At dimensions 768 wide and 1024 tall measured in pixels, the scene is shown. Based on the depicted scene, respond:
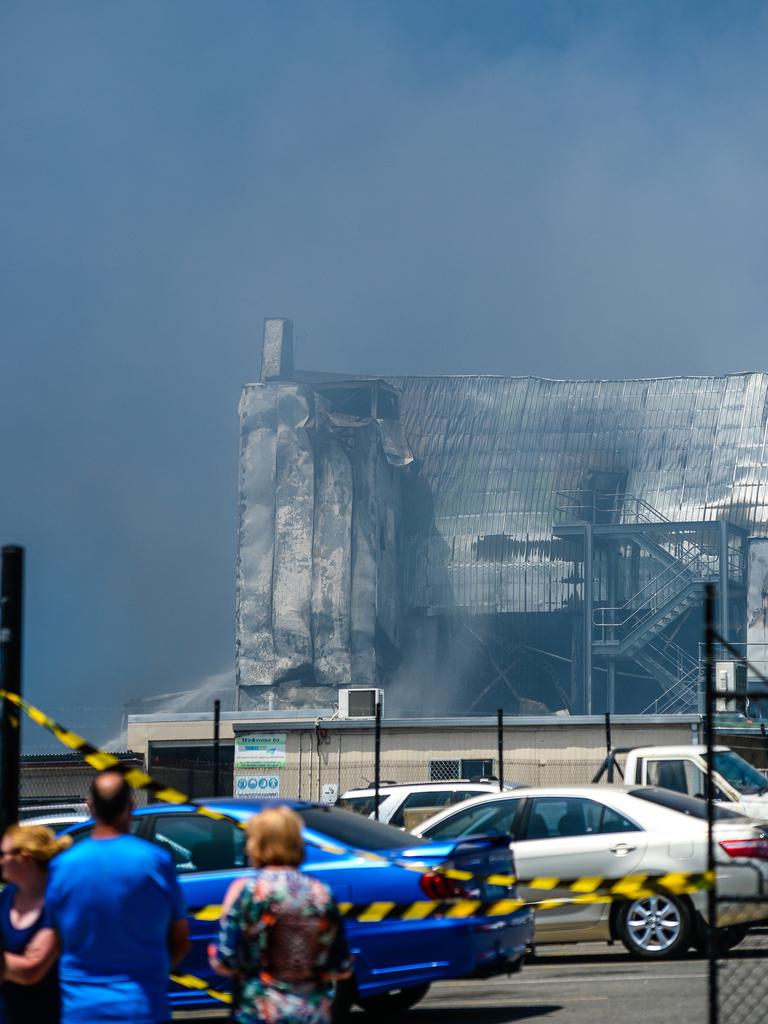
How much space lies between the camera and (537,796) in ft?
44.3

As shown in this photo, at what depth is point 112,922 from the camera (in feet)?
18.8

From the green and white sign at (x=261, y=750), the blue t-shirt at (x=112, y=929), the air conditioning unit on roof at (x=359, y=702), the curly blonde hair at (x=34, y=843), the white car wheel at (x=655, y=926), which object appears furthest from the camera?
the air conditioning unit on roof at (x=359, y=702)

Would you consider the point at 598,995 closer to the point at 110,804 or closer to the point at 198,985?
the point at 198,985

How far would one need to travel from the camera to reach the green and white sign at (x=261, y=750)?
32469mm

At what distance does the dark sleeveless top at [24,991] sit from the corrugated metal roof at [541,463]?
8299 centimetres

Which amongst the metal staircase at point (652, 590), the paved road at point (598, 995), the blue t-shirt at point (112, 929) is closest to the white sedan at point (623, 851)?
the paved road at point (598, 995)

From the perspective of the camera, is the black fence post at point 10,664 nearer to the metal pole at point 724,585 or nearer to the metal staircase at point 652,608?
the metal pole at point 724,585

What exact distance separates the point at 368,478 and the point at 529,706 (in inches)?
643

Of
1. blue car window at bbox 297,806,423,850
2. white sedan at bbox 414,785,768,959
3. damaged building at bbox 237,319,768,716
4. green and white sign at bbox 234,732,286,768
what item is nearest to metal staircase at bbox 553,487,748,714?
damaged building at bbox 237,319,768,716

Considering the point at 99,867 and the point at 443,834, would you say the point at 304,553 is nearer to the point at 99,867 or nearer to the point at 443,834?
the point at 443,834

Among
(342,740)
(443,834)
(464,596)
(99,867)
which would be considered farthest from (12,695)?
(464,596)

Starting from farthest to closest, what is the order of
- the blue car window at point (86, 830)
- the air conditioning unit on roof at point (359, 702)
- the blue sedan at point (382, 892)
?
the air conditioning unit on roof at point (359, 702) < the blue car window at point (86, 830) < the blue sedan at point (382, 892)

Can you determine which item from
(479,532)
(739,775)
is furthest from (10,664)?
(479,532)

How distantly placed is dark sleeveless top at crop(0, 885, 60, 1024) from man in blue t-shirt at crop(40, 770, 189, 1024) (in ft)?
0.51
